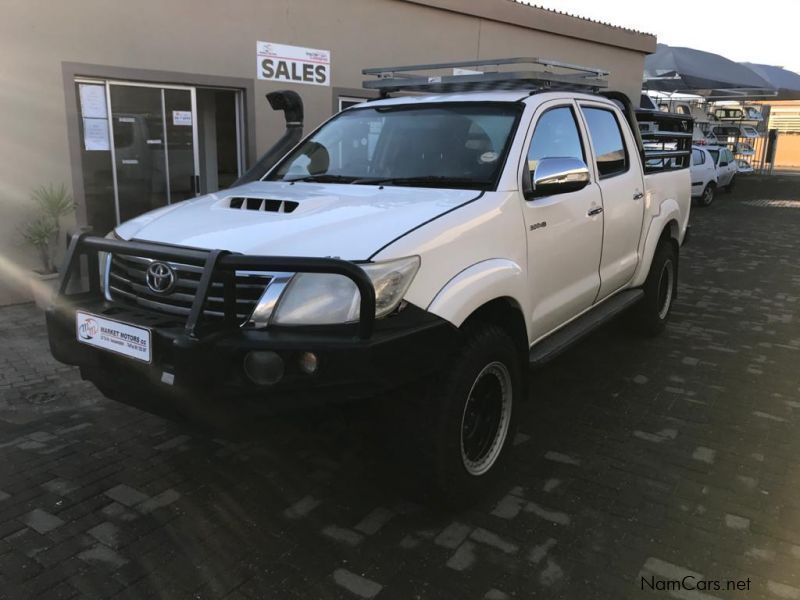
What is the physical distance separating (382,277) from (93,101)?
6155 mm

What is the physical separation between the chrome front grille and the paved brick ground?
0.52 meters

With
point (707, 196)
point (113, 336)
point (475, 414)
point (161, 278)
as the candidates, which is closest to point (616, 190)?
point (475, 414)

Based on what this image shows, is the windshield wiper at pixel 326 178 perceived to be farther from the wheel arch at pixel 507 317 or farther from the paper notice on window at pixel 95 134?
the paper notice on window at pixel 95 134

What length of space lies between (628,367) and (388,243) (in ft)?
10.5

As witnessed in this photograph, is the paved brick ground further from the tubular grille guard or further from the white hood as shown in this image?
the white hood

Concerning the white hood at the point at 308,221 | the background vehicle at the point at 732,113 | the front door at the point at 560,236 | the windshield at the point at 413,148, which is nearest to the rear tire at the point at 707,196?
the front door at the point at 560,236

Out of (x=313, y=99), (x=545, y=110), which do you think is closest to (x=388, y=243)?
(x=545, y=110)

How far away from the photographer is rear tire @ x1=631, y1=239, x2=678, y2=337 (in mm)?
5688

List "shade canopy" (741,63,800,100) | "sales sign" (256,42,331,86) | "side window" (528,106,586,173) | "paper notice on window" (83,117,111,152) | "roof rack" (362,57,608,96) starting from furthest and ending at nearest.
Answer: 1. "shade canopy" (741,63,800,100)
2. "sales sign" (256,42,331,86)
3. "paper notice on window" (83,117,111,152)
4. "roof rack" (362,57,608,96)
5. "side window" (528,106,586,173)

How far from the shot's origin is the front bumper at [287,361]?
2.46 meters

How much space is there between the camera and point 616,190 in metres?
4.66

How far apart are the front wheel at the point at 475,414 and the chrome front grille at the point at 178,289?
2.76ft

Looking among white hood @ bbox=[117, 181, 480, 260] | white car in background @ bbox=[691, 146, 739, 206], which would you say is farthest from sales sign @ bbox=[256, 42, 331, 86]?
white car in background @ bbox=[691, 146, 739, 206]

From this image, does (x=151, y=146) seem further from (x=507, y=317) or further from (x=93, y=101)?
(x=507, y=317)
